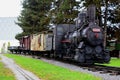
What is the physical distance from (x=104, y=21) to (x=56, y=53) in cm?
1693

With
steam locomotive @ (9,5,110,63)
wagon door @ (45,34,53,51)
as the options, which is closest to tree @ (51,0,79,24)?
wagon door @ (45,34,53,51)

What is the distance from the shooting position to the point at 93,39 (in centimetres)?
2692

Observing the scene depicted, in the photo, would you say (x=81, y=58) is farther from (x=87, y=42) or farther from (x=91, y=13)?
(x=91, y=13)

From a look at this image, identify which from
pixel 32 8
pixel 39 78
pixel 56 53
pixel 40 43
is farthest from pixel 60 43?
pixel 32 8

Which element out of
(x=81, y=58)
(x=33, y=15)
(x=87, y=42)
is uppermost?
(x=33, y=15)

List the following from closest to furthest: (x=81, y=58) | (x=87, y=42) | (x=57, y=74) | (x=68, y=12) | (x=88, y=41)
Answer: (x=57, y=74)
(x=81, y=58)
(x=88, y=41)
(x=87, y=42)
(x=68, y=12)

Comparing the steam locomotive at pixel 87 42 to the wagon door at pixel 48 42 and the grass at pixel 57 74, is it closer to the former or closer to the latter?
the grass at pixel 57 74

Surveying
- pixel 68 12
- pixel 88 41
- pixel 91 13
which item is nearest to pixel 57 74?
pixel 88 41

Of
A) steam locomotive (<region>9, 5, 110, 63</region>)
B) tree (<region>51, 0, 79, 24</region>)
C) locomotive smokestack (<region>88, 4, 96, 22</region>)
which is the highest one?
tree (<region>51, 0, 79, 24</region>)

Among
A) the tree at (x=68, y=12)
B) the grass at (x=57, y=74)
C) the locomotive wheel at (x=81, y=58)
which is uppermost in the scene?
the tree at (x=68, y=12)

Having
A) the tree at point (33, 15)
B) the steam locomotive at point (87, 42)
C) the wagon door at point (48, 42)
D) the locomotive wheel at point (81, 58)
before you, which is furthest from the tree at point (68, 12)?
the locomotive wheel at point (81, 58)

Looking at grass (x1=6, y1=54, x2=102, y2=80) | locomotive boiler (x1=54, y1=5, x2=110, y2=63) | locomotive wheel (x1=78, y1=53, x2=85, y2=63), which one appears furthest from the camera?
locomotive boiler (x1=54, y1=5, x2=110, y2=63)

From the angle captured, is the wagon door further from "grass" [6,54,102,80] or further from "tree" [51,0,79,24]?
"tree" [51,0,79,24]

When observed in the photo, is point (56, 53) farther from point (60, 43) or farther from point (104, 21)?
point (104, 21)
